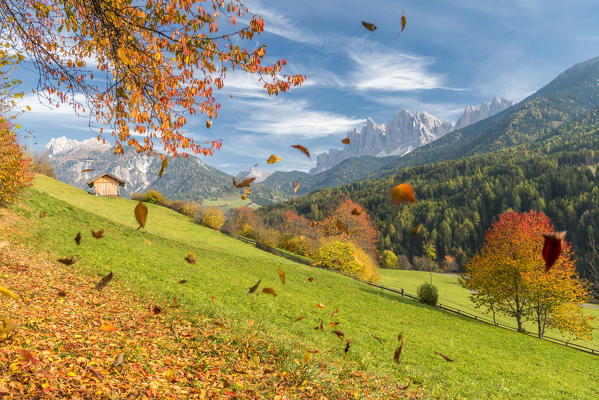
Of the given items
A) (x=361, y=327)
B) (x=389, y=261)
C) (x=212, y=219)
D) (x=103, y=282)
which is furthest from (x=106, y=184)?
(x=389, y=261)

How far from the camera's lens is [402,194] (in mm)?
2957

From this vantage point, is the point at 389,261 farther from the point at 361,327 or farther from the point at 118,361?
the point at 118,361

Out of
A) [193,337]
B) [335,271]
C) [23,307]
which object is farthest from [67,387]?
[335,271]

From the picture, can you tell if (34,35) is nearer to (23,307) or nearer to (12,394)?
(23,307)

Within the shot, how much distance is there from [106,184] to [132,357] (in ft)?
204

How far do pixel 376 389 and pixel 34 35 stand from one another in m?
11.5

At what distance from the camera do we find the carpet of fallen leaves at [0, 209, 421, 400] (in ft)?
14.4

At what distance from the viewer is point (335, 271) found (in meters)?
40.4

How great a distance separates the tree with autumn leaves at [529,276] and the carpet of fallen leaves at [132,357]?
2645cm

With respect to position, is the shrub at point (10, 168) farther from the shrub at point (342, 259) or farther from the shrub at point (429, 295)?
the shrub at point (429, 295)

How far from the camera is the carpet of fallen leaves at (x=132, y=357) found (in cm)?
439

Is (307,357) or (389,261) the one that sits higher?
(307,357)

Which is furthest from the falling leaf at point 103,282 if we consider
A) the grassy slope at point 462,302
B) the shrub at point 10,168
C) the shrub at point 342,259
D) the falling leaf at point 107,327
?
the grassy slope at point 462,302

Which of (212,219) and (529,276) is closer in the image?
Result: (529,276)
